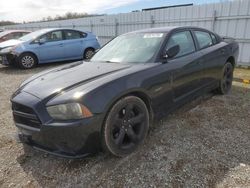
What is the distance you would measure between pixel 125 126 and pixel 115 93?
46cm

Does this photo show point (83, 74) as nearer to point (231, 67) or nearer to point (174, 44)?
point (174, 44)

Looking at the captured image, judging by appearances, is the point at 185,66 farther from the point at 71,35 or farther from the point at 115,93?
the point at 71,35

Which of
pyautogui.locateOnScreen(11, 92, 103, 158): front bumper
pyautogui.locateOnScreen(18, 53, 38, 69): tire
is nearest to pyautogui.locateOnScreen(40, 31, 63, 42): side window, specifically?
pyautogui.locateOnScreen(18, 53, 38, 69): tire

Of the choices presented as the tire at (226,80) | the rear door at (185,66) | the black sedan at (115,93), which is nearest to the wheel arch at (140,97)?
the black sedan at (115,93)

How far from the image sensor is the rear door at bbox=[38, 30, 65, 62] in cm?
945

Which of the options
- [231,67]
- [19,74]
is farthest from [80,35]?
[231,67]

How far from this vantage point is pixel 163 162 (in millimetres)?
2916

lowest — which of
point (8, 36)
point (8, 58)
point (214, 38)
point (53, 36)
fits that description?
point (8, 58)

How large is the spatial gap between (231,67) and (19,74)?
262 inches

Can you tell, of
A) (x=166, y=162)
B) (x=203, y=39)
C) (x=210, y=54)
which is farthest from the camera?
(x=203, y=39)

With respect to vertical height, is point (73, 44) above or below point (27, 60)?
above

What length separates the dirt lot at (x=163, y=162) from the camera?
263 cm

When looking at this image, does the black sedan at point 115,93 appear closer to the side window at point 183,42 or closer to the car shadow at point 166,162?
the side window at point 183,42

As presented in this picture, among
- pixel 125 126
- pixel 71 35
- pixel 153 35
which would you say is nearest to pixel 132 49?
pixel 153 35
